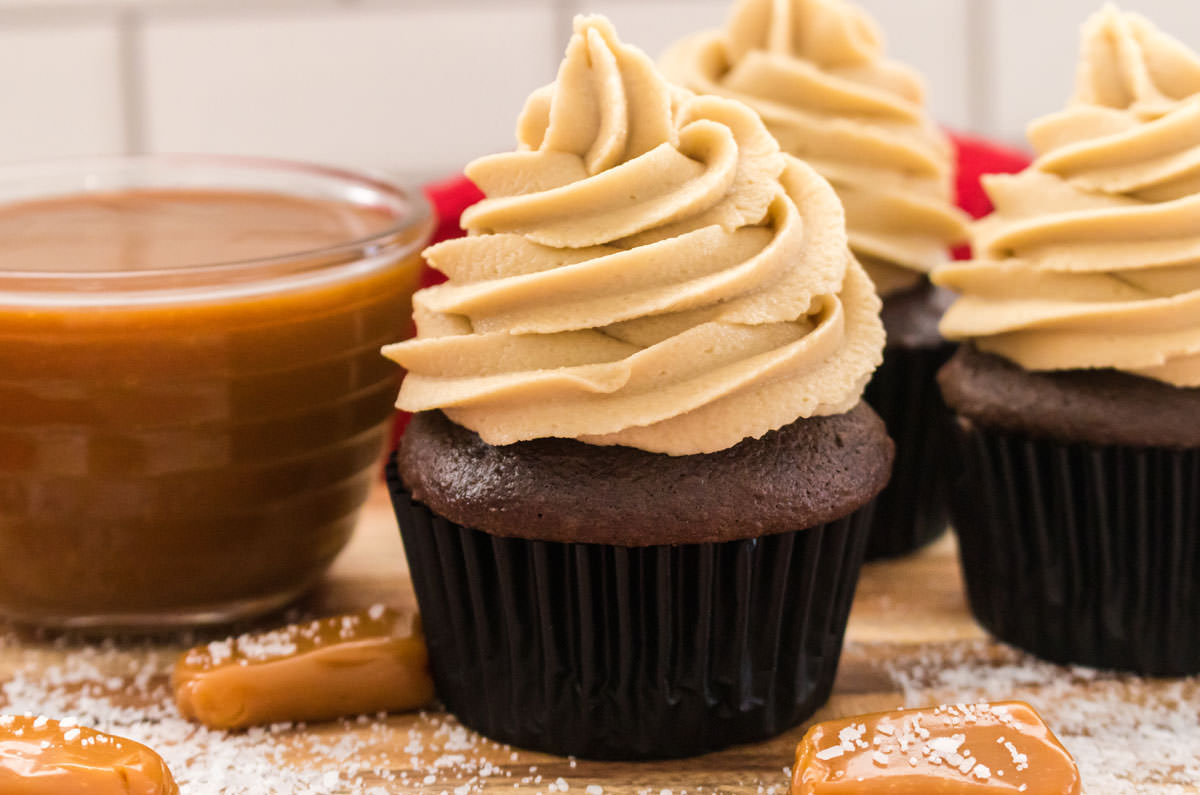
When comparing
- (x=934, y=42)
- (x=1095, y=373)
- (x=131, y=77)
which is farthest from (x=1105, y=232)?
(x=131, y=77)

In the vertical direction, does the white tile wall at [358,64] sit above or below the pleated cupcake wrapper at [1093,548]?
above

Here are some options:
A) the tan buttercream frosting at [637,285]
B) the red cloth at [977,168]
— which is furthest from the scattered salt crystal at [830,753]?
the red cloth at [977,168]

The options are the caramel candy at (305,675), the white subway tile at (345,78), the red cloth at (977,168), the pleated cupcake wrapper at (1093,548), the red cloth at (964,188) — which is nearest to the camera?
the caramel candy at (305,675)

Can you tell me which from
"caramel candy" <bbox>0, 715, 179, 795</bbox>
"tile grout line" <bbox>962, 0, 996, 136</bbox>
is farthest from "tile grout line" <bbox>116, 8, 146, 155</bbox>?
"caramel candy" <bbox>0, 715, 179, 795</bbox>

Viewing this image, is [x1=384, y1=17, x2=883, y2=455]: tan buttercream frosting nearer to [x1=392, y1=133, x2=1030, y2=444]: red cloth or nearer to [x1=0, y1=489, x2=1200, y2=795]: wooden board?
[x1=0, y1=489, x2=1200, y2=795]: wooden board

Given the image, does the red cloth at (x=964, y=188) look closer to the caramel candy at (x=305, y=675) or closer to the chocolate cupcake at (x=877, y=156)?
the chocolate cupcake at (x=877, y=156)

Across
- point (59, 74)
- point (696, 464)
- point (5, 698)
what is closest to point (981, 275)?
point (696, 464)
